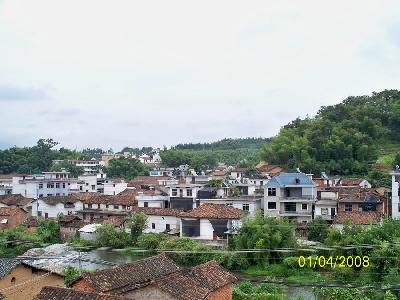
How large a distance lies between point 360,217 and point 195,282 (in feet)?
56.0

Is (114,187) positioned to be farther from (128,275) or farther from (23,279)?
(128,275)

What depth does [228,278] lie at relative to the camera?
17.3 meters

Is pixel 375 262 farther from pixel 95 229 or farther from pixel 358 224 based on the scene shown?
pixel 95 229

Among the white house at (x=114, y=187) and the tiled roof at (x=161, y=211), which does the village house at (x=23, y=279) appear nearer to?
the tiled roof at (x=161, y=211)

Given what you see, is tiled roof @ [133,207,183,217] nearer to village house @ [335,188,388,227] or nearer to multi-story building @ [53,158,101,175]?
village house @ [335,188,388,227]

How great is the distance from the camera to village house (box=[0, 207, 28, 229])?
3933cm

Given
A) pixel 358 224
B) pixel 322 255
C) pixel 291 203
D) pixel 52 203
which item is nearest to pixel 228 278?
pixel 322 255

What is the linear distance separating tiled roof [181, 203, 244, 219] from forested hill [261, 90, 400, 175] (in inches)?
684

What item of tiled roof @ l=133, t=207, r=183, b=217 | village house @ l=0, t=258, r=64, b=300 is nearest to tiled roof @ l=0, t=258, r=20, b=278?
village house @ l=0, t=258, r=64, b=300

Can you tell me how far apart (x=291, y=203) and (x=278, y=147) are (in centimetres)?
2085

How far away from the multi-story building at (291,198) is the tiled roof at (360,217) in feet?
8.52

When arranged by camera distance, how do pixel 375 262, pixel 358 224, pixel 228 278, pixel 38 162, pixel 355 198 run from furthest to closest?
pixel 38 162 → pixel 355 198 → pixel 358 224 → pixel 375 262 → pixel 228 278

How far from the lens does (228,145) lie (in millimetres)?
112000

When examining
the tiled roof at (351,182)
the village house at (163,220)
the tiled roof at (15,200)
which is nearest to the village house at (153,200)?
the village house at (163,220)
